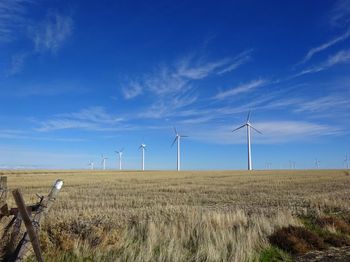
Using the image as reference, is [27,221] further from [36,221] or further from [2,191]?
[2,191]

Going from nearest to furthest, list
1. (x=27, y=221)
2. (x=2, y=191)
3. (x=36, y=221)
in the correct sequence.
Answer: (x=27, y=221)
(x=36, y=221)
(x=2, y=191)

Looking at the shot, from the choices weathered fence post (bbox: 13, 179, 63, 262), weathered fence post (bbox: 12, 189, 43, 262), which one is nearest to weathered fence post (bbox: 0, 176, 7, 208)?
weathered fence post (bbox: 13, 179, 63, 262)

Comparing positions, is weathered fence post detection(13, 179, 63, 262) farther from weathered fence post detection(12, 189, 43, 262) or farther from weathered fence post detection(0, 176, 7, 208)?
weathered fence post detection(0, 176, 7, 208)

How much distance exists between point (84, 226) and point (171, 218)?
416 centimetres

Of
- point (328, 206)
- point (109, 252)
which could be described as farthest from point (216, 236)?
point (328, 206)

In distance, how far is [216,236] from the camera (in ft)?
40.6

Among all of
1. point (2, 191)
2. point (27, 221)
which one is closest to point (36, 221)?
point (27, 221)

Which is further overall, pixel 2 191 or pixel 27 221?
pixel 2 191

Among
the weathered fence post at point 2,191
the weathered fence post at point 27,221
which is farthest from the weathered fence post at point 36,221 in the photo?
the weathered fence post at point 2,191

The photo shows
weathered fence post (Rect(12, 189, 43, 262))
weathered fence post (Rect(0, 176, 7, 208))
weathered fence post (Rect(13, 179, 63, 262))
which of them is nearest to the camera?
weathered fence post (Rect(12, 189, 43, 262))

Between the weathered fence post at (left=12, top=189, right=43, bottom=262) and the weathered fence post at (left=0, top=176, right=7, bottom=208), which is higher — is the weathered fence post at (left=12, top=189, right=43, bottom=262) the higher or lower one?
the lower one

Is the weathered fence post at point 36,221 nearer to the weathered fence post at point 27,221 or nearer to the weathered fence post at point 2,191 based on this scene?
the weathered fence post at point 27,221

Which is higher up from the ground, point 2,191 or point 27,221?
point 2,191

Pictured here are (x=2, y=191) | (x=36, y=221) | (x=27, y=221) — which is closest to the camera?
(x=27, y=221)
